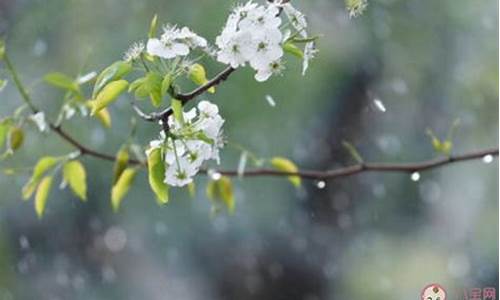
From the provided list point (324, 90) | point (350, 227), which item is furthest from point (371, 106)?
point (350, 227)

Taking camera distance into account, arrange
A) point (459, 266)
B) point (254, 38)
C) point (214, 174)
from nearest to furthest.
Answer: point (254, 38)
point (214, 174)
point (459, 266)

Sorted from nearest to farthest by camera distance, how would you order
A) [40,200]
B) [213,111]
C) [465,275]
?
[213,111], [40,200], [465,275]

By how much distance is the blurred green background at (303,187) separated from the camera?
1.25 metres

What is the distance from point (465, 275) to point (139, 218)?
49cm

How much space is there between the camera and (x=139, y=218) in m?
1.31

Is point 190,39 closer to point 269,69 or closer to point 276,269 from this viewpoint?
point 269,69

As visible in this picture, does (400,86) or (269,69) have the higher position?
(400,86)

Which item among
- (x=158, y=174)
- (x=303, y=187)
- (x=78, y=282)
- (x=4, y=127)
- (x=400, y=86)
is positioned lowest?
(x=158, y=174)

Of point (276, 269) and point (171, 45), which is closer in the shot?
point (171, 45)

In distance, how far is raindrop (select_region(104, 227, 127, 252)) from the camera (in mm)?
1307

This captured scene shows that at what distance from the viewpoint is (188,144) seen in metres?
0.52

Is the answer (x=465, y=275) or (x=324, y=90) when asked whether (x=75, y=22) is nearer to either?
(x=324, y=90)

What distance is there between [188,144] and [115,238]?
0.82m

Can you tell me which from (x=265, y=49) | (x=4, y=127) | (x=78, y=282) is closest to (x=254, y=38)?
(x=265, y=49)
